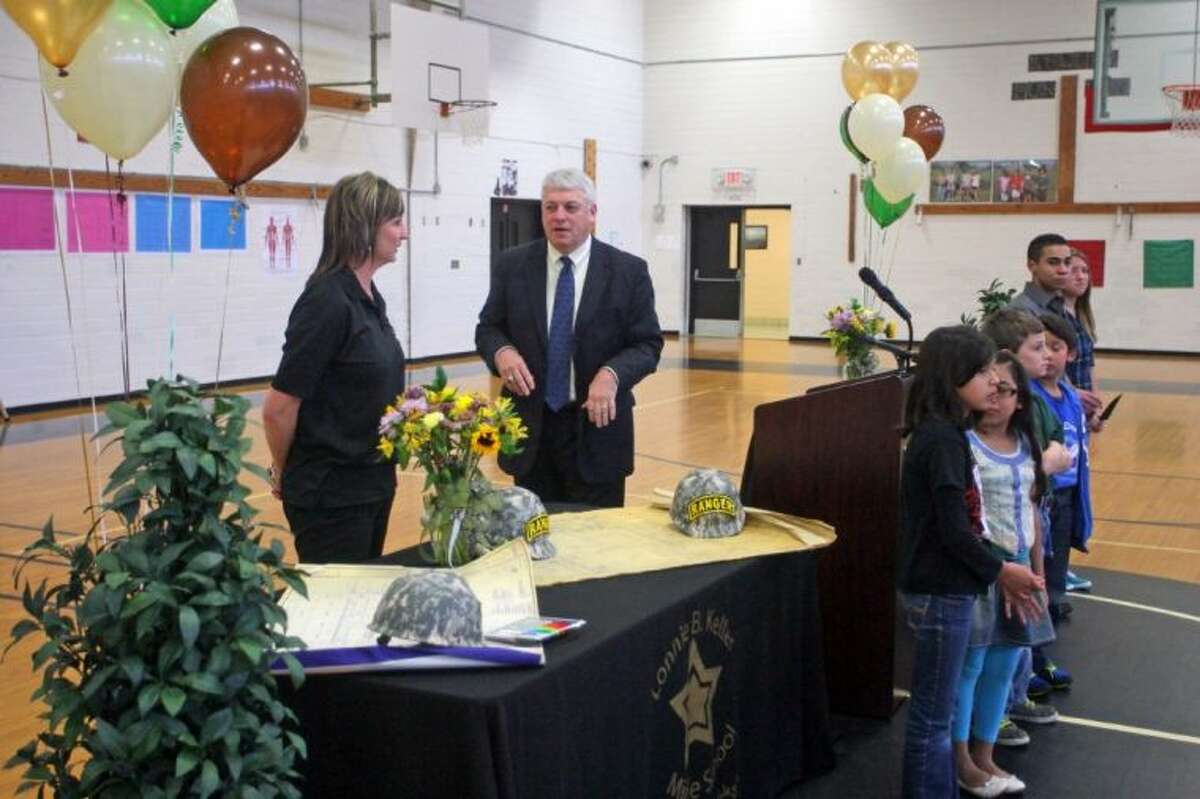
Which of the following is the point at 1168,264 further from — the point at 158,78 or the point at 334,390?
the point at 334,390

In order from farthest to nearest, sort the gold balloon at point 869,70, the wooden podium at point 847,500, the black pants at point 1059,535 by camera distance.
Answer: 1. the gold balloon at point 869,70
2. the black pants at point 1059,535
3. the wooden podium at point 847,500

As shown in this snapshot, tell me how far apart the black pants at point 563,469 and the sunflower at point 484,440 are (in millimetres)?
1046

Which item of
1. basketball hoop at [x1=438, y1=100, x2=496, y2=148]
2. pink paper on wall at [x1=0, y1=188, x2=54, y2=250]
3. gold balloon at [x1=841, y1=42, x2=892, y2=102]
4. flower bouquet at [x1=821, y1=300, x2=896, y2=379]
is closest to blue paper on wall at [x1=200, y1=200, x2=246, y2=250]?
pink paper on wall at [x1=0, y1=188, x2=54, y2=250]

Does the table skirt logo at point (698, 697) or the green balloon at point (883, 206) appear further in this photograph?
the green balloon at point (883, 206)

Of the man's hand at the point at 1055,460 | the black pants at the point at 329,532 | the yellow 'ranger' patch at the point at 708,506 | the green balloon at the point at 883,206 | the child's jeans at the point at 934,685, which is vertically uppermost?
the green balloon at the point at 883,206

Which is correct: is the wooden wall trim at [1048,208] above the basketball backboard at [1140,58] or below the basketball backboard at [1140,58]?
below

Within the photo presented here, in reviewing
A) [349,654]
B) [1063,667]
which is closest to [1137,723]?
[1063,667]

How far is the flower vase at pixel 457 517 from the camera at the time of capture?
92.7 inches

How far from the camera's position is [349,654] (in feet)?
6.16

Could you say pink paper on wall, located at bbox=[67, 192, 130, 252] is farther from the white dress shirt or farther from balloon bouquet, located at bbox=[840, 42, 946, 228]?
the white dress shirt

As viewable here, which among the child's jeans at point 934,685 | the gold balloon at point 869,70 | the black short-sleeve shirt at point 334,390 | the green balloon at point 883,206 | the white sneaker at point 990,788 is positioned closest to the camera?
the black short-sleeve shirt at point 334,390

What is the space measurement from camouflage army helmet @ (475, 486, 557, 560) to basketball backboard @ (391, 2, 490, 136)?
971 cm

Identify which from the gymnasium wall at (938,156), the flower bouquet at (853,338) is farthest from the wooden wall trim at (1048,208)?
the flower bouquet at (853,338)

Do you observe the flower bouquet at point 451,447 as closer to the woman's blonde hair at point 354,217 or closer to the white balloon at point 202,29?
the woman's blonde hair at point 354,217
